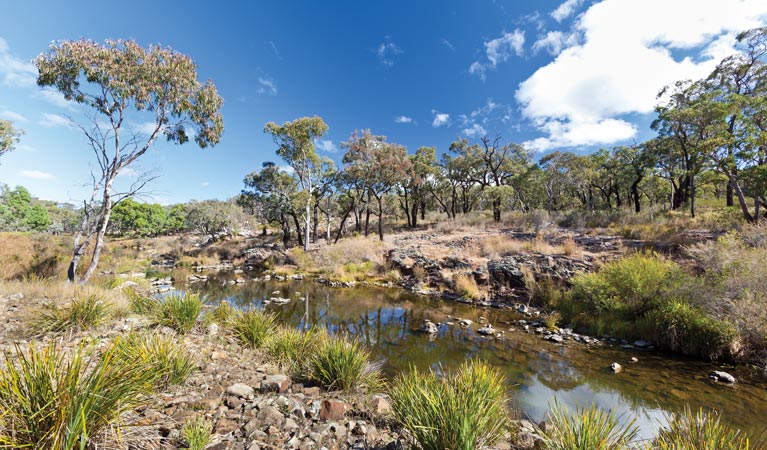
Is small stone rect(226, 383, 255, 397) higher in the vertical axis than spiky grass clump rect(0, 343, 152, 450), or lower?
lower

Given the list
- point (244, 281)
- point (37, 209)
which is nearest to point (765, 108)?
point (244, 281)

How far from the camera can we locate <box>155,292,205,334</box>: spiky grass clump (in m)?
6.16

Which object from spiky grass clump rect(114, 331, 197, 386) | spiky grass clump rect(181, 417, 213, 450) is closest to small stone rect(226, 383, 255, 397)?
spiky grass clump rect(114, 331, 197, 386)

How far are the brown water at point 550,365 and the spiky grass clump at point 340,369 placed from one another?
200cm

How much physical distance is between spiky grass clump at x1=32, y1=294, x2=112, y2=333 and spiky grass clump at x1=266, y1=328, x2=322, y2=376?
350 centimetres

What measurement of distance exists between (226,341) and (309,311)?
565 cm

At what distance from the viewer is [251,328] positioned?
6355mm

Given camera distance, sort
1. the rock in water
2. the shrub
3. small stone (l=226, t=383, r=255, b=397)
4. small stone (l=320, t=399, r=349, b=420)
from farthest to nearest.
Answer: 1. the rock in water
2. small stone (l=226, t=383, r=255, b=397)
3. small stone (l=320, t=399, r=349, b=420)
4. the shrub

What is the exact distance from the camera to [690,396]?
543 centimetres

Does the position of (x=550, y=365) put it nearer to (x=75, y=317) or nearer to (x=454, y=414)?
(x=454, y=414)

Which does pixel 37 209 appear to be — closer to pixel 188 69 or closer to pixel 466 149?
pixel 188 69

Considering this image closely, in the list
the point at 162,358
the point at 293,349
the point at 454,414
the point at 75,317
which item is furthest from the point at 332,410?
the point at 75,317

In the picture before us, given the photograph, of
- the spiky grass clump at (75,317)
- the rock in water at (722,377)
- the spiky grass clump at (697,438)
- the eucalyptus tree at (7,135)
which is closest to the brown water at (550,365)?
the rock in water at (722,377)

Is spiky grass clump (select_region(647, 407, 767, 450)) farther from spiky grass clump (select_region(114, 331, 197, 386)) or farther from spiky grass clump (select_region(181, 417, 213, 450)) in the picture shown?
spiky grass clump (select_region(114, 331, 197, 386))
